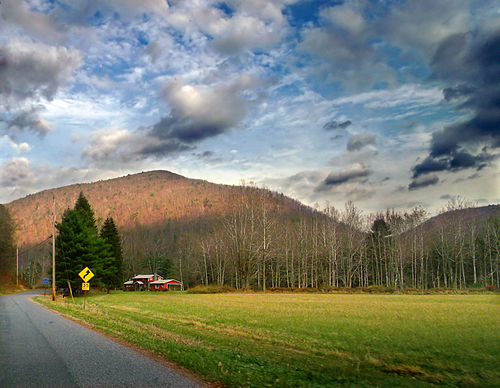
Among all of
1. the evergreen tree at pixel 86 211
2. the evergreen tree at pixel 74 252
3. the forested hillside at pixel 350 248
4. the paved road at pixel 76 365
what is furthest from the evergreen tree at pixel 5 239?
the paved road at pixel 76 365

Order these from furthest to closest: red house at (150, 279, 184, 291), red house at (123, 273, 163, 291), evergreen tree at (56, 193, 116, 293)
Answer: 1. red house at (123, 273, 163, 291)
2. red house at (150, 279, 184, 291)
3. evergreen tree at (56, 193, 116, 293)

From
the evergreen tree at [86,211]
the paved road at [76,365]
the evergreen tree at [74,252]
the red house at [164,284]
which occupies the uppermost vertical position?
the evergreen tree at [86,211]

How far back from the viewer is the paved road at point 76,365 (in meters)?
9.21

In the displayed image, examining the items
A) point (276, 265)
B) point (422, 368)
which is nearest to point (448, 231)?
point (276, 265)

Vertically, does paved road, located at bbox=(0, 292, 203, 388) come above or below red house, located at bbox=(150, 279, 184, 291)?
above

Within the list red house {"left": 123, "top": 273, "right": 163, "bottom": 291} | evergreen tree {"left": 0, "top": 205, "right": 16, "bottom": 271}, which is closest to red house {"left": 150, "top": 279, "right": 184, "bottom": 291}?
red house {"left": 123, "top": 273, "right": 163, "bottom": 291}

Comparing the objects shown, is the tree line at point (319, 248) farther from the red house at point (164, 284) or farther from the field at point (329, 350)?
the field at point (329, 350)

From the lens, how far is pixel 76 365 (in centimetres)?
1098

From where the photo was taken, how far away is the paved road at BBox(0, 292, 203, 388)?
9211 mm

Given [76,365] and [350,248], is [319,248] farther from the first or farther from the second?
[76,365]

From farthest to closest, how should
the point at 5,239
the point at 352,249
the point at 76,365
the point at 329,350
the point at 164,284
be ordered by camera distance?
the point at 164,284 → the point at 352,249 → the point at 5,239 → the point at 329,350 → the point at 76,365

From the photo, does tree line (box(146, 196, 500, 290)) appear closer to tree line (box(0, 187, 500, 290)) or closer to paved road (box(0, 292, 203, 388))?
tree line (box(0, 187, 500, 290))

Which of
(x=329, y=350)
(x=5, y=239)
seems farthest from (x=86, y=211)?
(x=329, y=350)

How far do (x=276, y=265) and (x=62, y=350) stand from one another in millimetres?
78526
